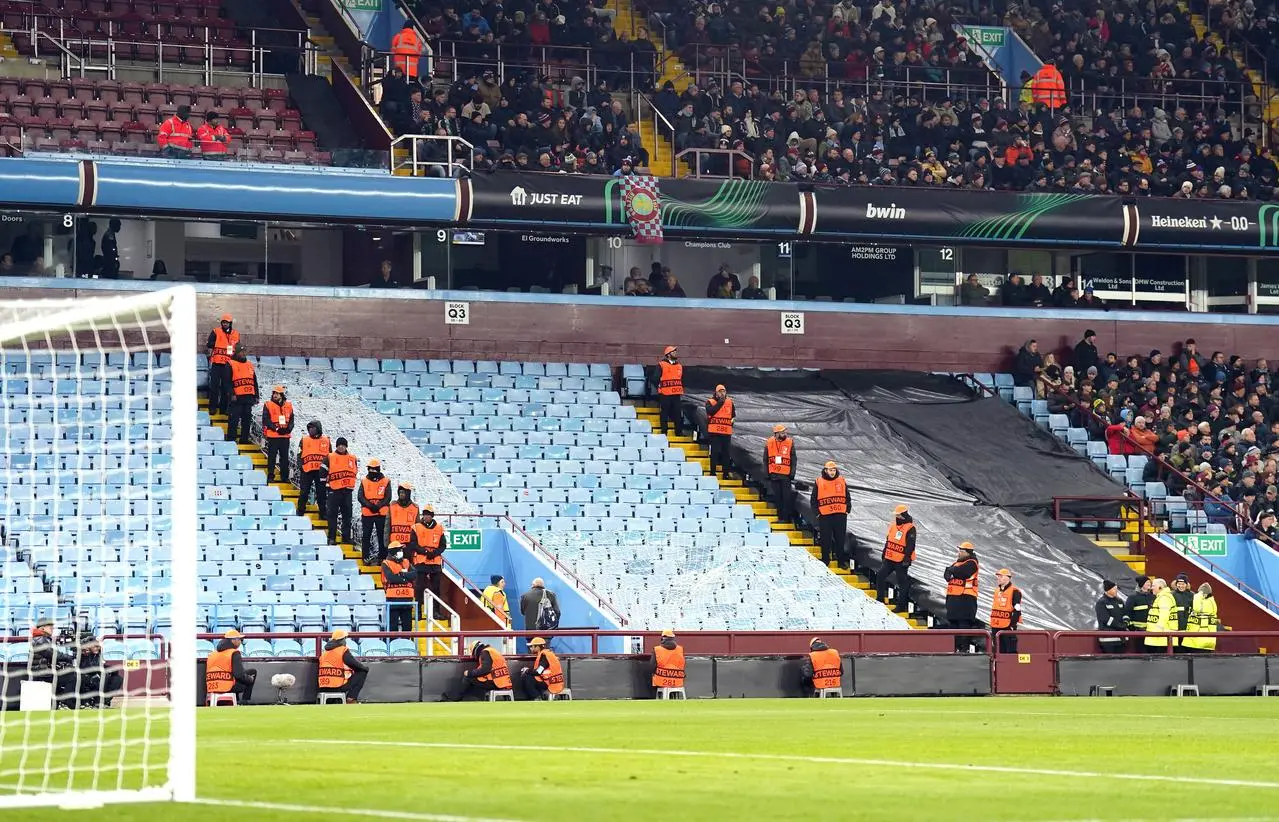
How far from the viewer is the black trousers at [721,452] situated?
33344 mm

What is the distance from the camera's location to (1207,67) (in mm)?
43281

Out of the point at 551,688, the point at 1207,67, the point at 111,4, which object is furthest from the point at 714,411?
the point at 1207,67

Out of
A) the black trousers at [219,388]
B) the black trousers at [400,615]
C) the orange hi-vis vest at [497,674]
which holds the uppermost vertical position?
the black trousers at [219,388]

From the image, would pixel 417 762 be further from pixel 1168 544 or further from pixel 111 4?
→ pixel 111 4

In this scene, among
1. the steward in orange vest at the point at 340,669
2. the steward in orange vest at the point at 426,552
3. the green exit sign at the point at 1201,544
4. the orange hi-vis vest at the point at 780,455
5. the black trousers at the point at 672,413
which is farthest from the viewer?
the black trousers at the point at 672,413

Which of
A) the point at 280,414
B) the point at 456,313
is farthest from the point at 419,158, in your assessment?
the point at 280,414

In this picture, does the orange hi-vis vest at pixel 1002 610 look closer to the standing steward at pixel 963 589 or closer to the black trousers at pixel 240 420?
the standing steward at pixel 963 589

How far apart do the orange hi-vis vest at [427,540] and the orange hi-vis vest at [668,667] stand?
4013 millimetres

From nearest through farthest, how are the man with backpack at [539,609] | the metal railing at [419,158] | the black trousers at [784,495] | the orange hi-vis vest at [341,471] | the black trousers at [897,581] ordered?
1. the man with backpack at [539,609]
2. the orange hi-vis vest at [341,471]
3. the black trousers at [897,581]
4. the black trousers at [784,495]
5. the metal railing at [419,158]

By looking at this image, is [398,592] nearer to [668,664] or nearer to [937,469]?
[668,664]

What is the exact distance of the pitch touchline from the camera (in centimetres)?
1080

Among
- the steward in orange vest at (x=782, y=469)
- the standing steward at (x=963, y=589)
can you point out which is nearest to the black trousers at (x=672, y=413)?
the steward in orange vest at (x=782, y=469)

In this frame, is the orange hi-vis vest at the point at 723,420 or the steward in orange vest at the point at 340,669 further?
the orange hi-vis vest at the point at 723,420

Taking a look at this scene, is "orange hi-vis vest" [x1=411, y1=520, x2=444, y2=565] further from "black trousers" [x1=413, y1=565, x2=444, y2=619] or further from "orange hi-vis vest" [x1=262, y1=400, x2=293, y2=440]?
"orange hi-vis vest" [x1=262, y1=400, x2=293, y2=440]
